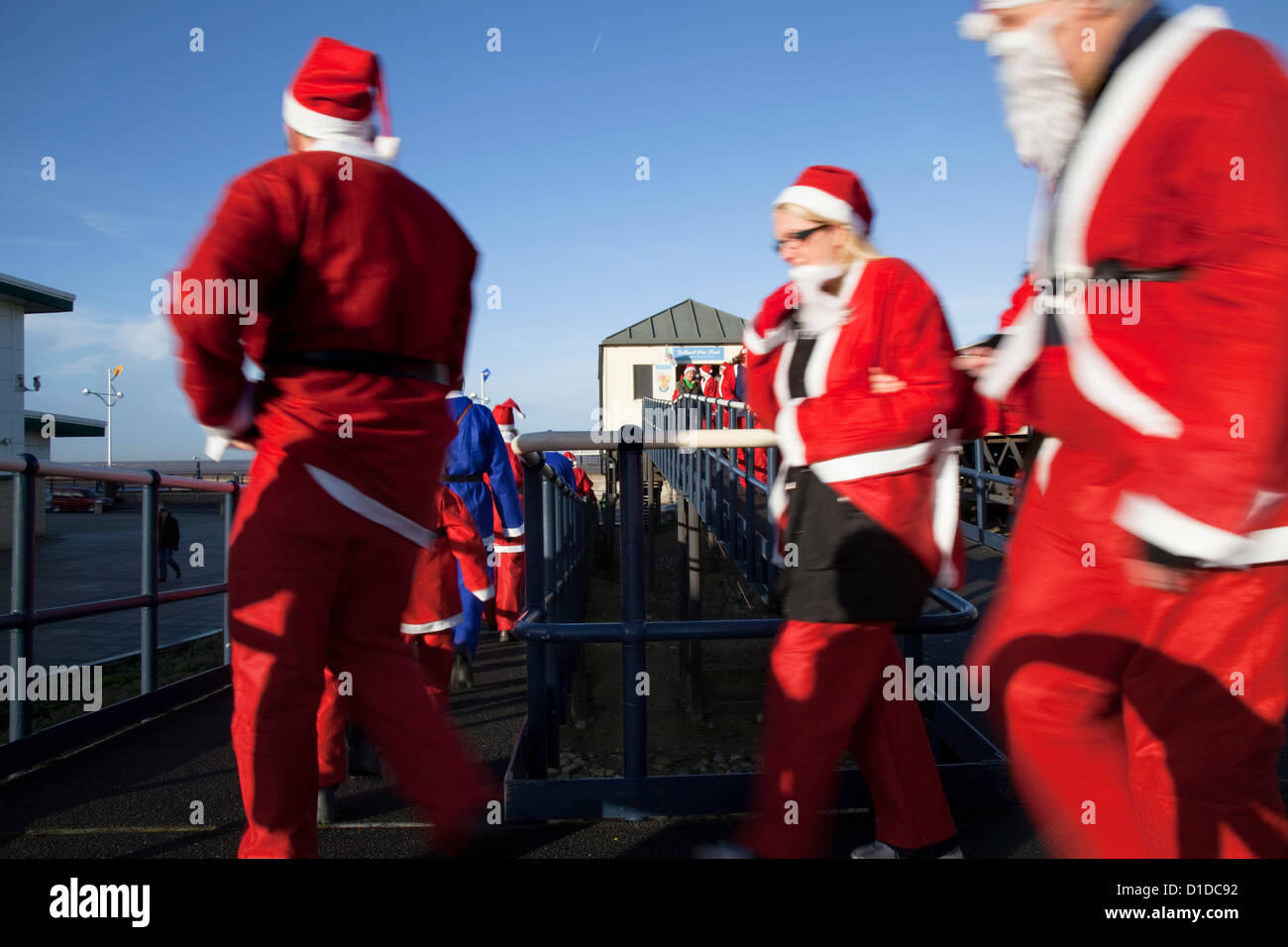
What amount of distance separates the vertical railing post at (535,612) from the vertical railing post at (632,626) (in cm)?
33

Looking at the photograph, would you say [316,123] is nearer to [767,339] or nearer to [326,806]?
[767,339]

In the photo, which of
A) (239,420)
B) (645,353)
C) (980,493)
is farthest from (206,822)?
(645,353)

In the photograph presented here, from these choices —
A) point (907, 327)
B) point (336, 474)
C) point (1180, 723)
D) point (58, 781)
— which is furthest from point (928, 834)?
point (58, 781)

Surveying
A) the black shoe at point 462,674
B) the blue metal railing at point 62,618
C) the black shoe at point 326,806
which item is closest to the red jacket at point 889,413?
the black shoe at point 326,806

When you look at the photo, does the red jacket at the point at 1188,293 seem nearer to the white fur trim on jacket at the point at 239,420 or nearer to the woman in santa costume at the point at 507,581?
the white fur trim on jacket at the point at 239,420

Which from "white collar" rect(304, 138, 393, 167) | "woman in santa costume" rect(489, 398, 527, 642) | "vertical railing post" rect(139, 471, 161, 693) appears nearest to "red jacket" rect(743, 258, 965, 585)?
"white collar" rect(304, 138, 393, 167)

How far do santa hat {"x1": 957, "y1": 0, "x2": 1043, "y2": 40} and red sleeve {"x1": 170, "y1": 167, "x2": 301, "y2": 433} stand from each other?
1200mm

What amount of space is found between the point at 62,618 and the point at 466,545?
5.33 feet

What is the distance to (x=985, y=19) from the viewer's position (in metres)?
1.29

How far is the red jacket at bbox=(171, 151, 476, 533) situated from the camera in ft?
4.93

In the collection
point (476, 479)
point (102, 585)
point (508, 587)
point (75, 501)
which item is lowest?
point (75, 501)

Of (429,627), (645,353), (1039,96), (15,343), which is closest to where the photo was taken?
(1039,96)

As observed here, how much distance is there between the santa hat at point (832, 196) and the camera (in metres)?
1.84

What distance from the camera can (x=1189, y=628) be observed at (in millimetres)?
1092
